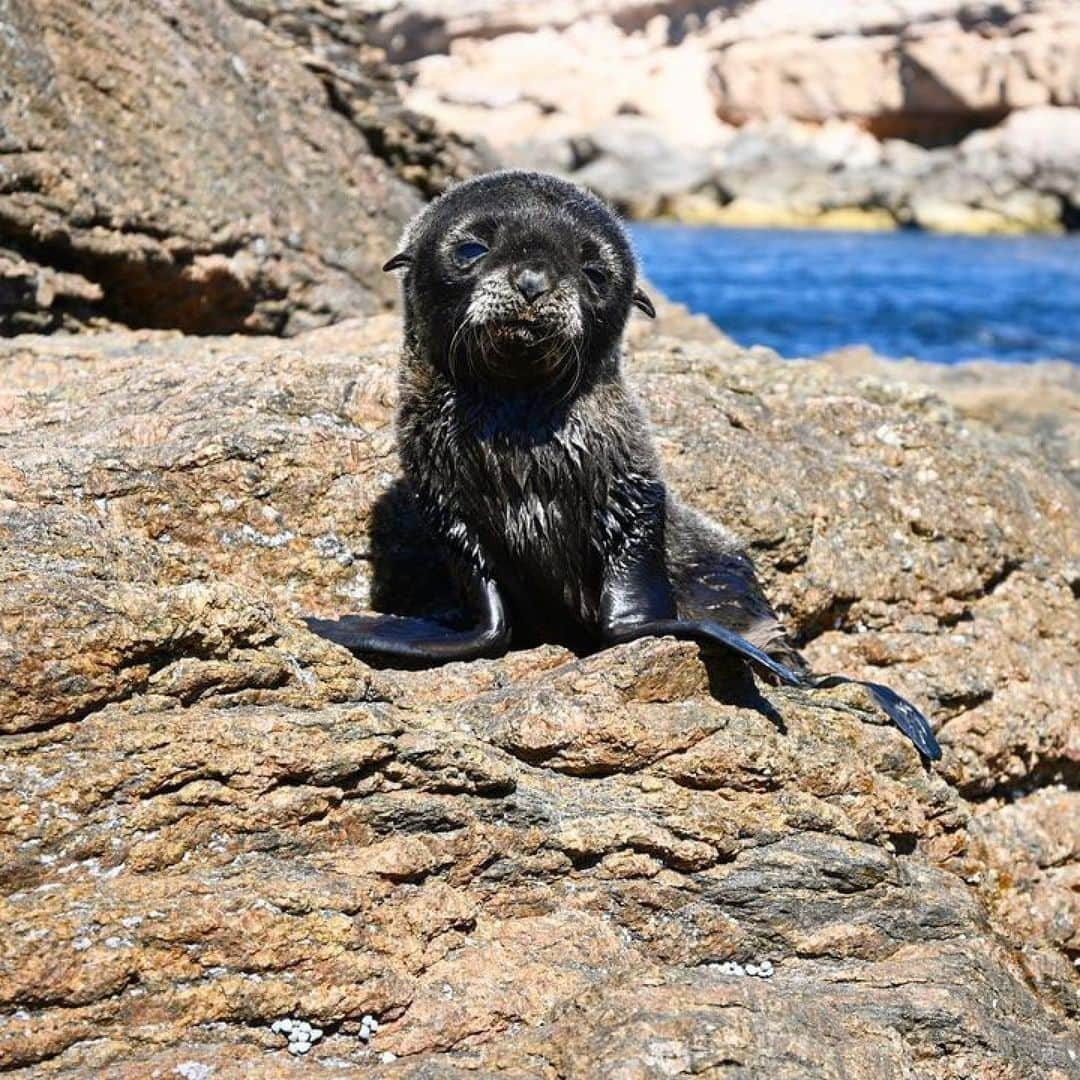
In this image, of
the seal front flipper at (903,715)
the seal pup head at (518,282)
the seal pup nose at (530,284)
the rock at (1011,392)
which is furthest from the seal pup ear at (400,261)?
the rock at (1011,392)

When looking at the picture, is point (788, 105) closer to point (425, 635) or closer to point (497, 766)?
point (425, 635)

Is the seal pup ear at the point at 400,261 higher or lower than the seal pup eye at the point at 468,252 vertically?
lower

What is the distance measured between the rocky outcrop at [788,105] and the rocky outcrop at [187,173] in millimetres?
44239

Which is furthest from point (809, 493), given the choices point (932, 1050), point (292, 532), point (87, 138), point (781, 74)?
point (781, 74)

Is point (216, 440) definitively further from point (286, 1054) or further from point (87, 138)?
point (87, 138)

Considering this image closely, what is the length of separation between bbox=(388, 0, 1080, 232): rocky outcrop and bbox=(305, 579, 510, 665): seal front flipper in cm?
5046

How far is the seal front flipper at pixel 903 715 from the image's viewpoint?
5.45 meters

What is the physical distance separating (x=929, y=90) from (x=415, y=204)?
70049mm

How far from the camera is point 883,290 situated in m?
36.0

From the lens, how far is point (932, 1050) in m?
4.28

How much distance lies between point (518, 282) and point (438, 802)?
6.34ft

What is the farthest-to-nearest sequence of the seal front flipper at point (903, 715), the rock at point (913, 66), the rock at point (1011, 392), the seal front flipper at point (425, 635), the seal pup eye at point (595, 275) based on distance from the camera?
the rock at point (913, 66)
the rock at point (1011, 392)
the seal pup eye at point (595, 275)
the seal front flipper at point (903, 715)
the seal front flipper at point (425, 635)

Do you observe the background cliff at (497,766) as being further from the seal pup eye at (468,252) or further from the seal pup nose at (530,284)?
the seal pup nose at (530,284)

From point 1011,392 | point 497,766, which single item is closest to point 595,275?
point 497,766
